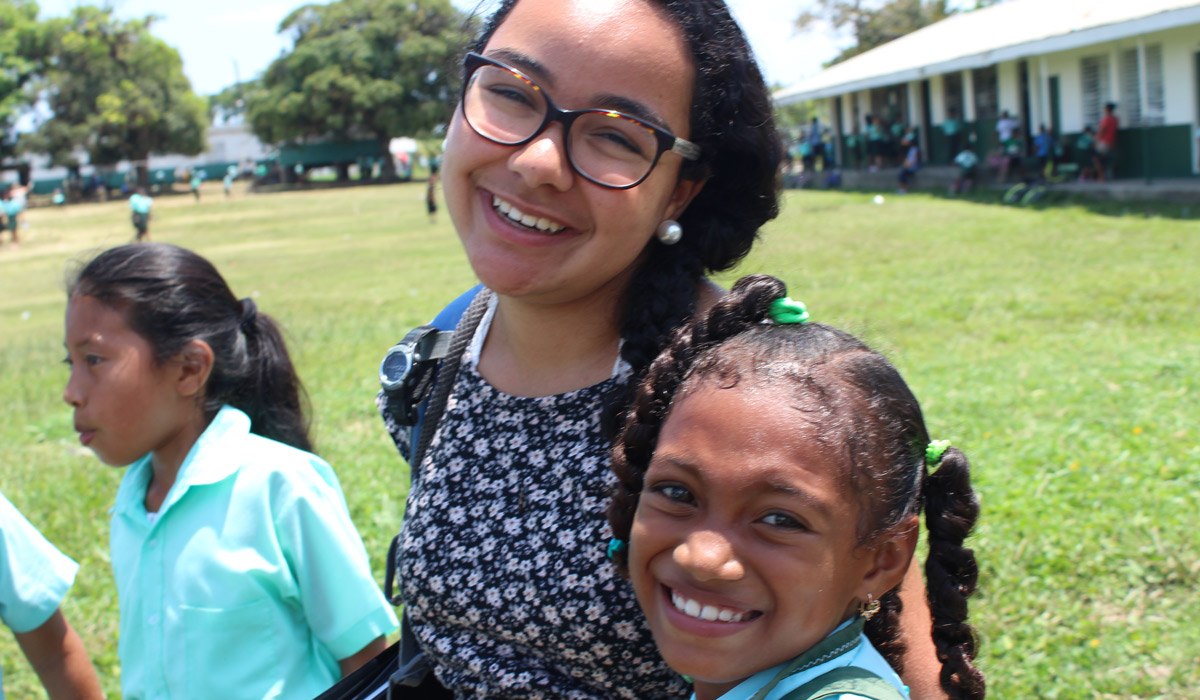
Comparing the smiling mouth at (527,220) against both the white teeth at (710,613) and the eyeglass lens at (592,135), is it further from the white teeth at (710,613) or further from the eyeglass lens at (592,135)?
the white teeth at (710,613)

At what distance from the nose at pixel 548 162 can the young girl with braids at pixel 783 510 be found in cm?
32

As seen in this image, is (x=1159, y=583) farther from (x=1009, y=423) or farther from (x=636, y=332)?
(x=636, y=332)

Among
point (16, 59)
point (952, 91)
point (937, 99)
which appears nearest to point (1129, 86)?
point (952, 91)

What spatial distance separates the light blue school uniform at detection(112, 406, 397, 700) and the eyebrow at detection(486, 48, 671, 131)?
1.14 metres

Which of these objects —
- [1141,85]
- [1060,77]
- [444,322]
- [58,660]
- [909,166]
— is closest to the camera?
[444,322]

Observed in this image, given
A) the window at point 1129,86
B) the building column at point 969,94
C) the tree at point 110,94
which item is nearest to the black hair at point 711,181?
the window at point 1129,86

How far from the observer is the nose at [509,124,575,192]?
62.9 inches

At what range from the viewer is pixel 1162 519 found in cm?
406

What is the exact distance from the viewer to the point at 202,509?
228cm

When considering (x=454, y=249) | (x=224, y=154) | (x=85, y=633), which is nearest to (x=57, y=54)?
(x=224, y=154)

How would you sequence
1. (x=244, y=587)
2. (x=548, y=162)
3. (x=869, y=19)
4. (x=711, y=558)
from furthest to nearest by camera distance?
(x=869, y=19)
(x=244, y=587)
(x=548, y=162)
(x=711, y=558)

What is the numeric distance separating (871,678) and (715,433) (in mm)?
391

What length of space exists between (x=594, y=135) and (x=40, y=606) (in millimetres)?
1742

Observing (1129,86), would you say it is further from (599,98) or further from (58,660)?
(58,660)
